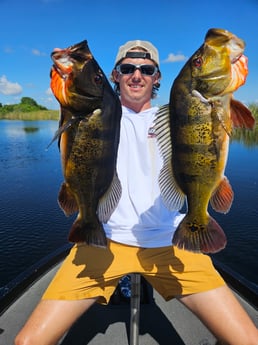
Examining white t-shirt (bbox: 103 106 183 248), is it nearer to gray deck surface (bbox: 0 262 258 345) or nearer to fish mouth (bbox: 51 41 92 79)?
fish mouth (bbox: 51 41 92 79)

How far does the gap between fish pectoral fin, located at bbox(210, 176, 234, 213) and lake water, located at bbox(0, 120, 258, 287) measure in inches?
246

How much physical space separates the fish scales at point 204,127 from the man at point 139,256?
57 centimetres

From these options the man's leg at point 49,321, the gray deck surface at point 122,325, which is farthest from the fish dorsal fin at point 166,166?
the gray deck surface at point 122,325

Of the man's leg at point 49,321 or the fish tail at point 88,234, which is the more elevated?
the fish tail at point 88,234

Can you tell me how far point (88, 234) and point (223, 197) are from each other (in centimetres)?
105

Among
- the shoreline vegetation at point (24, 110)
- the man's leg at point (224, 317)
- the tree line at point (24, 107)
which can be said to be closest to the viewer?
the man's leg at point (224, 317)

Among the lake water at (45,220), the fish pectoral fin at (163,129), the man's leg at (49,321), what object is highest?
the fish pectoral fin at (163,129)

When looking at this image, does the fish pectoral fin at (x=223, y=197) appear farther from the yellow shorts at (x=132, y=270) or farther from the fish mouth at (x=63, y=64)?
the fish mouth at (x=63, y=64)

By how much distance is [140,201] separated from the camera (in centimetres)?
292

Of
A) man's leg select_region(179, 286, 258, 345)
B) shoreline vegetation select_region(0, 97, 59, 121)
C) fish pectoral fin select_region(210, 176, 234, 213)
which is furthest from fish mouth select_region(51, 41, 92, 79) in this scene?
shoreline vegetation select_region(0, 97, 59, 121)

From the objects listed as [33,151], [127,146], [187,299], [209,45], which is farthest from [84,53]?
[33,151]

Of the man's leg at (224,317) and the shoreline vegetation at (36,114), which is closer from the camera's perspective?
the man's leg at (224,317)

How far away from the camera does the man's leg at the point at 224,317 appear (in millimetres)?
2480

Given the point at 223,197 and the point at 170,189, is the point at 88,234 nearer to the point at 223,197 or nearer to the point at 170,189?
the point at 170,189
